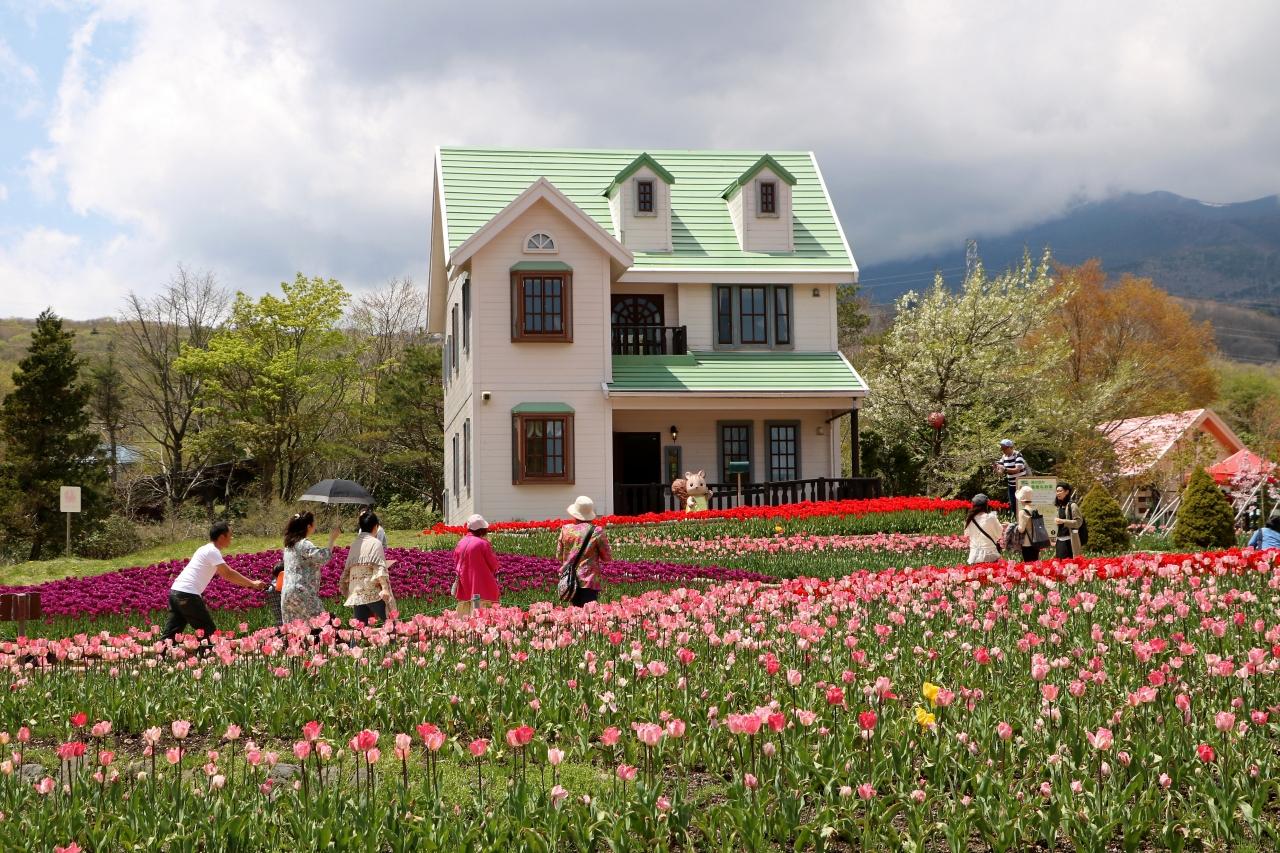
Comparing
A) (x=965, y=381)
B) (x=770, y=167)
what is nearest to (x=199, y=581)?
(x=770, y=167)

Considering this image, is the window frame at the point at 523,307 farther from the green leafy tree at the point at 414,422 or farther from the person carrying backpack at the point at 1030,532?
the person carrying backpack at the point at 1030,532

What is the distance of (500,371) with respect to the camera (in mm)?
33438

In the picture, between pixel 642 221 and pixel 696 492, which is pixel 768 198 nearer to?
pixel 642 221

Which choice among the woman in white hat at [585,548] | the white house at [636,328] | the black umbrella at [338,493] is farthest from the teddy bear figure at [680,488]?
the woman in white hat at [585,548]

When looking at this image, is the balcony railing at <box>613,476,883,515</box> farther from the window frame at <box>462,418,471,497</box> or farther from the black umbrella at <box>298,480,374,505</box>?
the black umbrella at <box>298,480,374,505</box>

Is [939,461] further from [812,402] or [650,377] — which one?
[650,377]

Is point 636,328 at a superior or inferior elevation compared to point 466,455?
superior

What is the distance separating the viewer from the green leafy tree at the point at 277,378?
1789 inches

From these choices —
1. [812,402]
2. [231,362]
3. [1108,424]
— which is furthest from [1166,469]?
[231,362]

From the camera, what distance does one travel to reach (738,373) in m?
35.0

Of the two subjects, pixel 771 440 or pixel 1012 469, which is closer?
pixel 1012 469

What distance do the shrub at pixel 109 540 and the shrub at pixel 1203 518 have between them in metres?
27.7

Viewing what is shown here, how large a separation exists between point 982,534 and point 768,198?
854 inches

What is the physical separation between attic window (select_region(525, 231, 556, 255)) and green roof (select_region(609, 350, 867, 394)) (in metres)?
3.55
